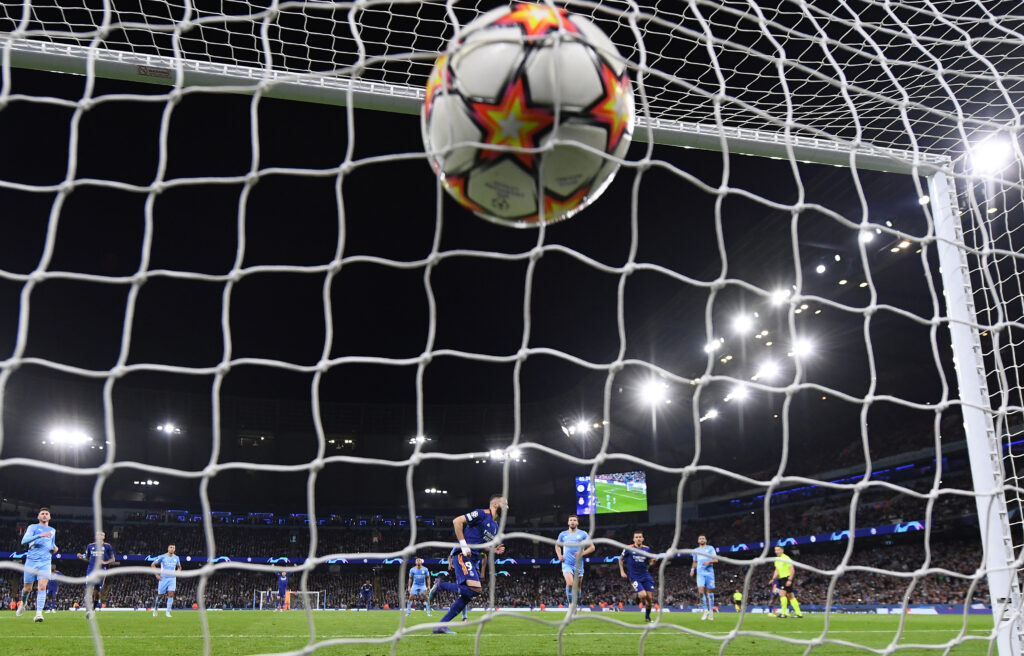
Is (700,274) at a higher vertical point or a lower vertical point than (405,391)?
higher

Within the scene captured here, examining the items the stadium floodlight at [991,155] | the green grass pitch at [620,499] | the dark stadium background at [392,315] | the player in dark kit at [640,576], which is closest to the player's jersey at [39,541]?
the dark stadium background at [392,315]

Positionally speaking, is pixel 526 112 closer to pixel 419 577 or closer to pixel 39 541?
pixel 39 541

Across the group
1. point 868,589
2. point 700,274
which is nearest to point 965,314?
point 700,274

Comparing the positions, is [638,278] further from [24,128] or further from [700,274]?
[24,128]

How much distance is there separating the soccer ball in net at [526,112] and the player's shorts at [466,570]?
17.5 feet

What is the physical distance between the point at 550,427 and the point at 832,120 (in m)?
33.0

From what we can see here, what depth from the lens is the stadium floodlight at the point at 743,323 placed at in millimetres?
26322

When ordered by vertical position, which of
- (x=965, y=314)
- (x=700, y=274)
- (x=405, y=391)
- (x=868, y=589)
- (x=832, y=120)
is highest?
(x=700, y=274)

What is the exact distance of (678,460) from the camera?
1403 inches

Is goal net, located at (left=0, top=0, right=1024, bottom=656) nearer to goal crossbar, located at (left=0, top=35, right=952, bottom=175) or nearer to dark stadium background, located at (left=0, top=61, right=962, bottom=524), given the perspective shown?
goal crossbar, located at (left=0, top=35, right=952, bottom=175)

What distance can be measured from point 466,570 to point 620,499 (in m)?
27.9

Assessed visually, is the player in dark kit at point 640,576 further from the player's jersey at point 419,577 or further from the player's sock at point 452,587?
the player's jersey at point 419,577

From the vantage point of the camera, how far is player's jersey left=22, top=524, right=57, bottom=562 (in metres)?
8.91

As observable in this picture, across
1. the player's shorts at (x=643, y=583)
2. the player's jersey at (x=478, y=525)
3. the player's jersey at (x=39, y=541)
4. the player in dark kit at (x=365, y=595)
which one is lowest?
the player in dark kit at (x=365, y=595)
